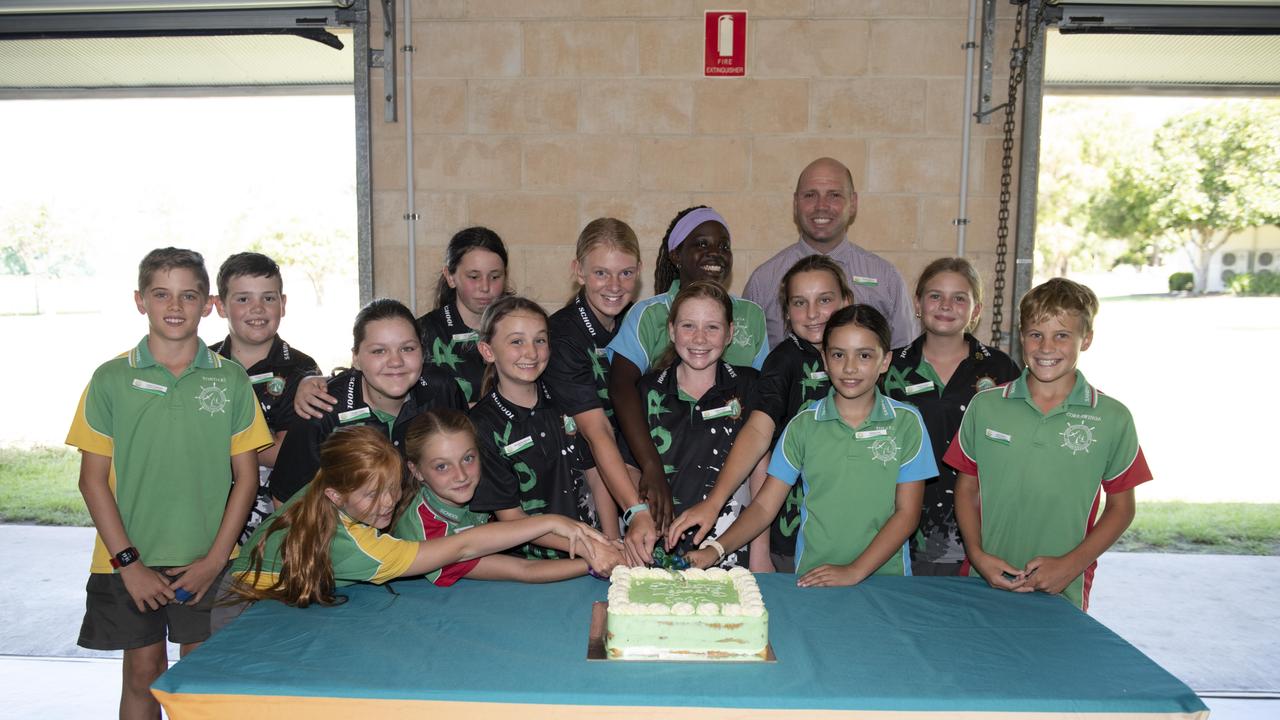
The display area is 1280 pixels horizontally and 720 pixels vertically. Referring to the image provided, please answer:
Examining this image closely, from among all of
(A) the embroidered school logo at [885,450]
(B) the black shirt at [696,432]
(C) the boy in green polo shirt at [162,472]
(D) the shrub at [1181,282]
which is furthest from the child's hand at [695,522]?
(D) the shrub at [1181,282]

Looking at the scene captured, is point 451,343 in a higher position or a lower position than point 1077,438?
higher

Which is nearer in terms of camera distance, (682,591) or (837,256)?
(682,591)

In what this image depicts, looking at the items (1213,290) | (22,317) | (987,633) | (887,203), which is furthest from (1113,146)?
(22,317)

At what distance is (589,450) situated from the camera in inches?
120

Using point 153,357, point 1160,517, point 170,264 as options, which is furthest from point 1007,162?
point 1160,517

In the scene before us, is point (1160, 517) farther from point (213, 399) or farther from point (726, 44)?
point (213, 399)

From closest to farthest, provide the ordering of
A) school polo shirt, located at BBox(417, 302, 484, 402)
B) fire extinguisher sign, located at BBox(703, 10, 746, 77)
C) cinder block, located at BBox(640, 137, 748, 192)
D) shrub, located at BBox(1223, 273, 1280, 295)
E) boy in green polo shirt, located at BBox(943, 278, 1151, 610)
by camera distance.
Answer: boy in green polo shirt, located at BBox(943, 278, 1151, 610)
school polo shirt, located at BBox(417, 302, 484, 402)
fire extinguisher sign, located at BBox(703, 10, 746, 77)
cinder block, located at BBox(640, 137, 748, 192)
shrub, located at BBox(1223, 273, 1280, 295)

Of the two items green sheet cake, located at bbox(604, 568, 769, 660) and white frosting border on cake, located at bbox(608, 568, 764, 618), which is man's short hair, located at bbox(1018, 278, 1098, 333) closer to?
white frosting border on cake, located at bbox(608, 568, 764, 618)

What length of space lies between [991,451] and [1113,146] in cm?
1684

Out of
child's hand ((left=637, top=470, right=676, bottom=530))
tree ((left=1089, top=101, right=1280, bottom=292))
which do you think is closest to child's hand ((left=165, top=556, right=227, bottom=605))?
child's hand ((left=637, top=470, right=676, bottom=530))

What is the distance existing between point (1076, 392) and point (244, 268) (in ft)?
9.34

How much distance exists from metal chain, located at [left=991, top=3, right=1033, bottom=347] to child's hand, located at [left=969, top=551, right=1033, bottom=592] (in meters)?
2.13

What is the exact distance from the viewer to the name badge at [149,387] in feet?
9.11

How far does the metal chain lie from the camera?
4.39 m
